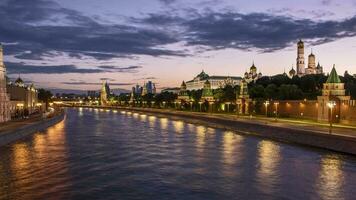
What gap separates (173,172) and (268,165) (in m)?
7.05

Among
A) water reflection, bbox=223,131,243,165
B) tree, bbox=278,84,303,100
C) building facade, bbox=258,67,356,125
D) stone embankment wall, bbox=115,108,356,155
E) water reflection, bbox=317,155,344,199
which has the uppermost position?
tree, bbox=278,84,303,100

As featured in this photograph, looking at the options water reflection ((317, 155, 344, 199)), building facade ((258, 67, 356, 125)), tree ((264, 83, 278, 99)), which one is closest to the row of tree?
tree ((264, 83, 278, 99))

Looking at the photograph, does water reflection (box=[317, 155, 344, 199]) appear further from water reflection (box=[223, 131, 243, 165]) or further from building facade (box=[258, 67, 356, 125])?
building facade (box=[258, 67, 356, 125])

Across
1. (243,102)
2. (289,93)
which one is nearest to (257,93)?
(243,102)

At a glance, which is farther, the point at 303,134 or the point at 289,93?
the point at 289,93

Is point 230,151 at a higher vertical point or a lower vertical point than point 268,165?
higher

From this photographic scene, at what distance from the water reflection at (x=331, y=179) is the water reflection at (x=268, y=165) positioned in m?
2.42

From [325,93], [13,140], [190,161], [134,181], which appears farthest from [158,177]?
[325,93]

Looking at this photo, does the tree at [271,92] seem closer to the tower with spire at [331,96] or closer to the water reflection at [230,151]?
the tower with spire at [331,96]

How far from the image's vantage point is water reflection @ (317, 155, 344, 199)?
2322cm

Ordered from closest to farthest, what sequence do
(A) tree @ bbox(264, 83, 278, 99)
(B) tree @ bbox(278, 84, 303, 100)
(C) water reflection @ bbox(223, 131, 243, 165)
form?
(C) water reflection @ bbox(223, 131, 243, 165) < (B) tree @ bbox(278, 84, 303, 100) < (A) tree @ bbox(264, 83, 278, 99)

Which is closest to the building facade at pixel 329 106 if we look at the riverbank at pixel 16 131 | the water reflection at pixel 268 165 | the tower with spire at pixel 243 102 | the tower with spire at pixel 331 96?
the tower with spire at pixel 331 96

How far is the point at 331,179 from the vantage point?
2670cm

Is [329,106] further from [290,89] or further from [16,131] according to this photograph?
[290,89]
